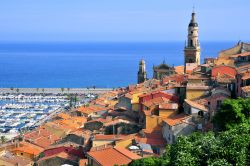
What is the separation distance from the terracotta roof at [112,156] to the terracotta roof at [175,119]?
13.5 feet

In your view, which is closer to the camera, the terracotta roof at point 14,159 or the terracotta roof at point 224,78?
the terracotta roof at point 14,159

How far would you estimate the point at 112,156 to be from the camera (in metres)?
27.3

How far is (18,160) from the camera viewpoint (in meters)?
35.1

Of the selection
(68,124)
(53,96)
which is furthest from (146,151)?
(53,96)

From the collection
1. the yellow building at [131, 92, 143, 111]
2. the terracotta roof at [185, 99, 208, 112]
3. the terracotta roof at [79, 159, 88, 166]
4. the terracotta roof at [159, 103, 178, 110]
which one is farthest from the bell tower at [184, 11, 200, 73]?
the terracotta roof at [79, 159, 88, 166]

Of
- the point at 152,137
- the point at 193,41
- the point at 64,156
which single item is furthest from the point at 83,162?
the point at 193,41

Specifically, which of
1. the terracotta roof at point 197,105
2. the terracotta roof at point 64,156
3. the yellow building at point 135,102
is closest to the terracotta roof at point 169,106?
the terracotta roof at point 197,105

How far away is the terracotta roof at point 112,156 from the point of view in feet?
86.5

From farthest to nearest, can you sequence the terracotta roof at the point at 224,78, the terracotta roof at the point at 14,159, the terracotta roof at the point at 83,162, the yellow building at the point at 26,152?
the yellow building at the point at 26,152 → the terracotta roof at the point at 224,78 → the terracotta roof at the point at 14,159 → the terracotta roof at the point at 83,162

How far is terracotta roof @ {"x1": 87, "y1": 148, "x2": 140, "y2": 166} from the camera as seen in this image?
26.4m

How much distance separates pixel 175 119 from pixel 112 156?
653 centimetres

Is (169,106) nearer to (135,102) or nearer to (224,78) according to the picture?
(224,78)

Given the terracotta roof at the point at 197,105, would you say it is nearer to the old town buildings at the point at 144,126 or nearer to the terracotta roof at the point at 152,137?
the old town buildings at the point at 144,126

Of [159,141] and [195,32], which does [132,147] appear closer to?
[159,141]
